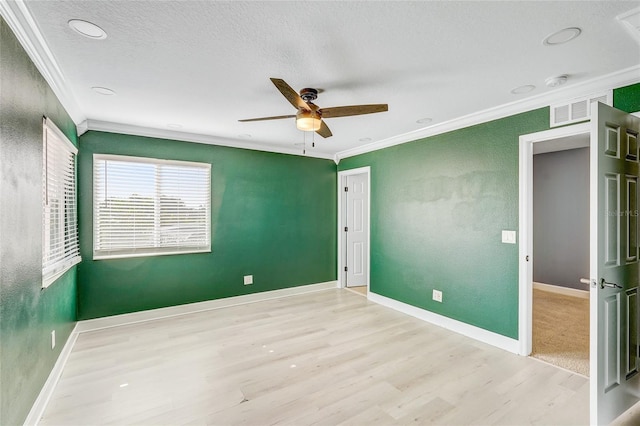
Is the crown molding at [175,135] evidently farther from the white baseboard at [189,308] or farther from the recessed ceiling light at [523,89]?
the recessed ceiling light at [523,89]

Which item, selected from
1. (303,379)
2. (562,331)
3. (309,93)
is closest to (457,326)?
(562,331)

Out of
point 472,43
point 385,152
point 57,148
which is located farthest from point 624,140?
point 57,148

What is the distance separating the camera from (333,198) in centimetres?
→ 574

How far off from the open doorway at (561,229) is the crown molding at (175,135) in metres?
4.23

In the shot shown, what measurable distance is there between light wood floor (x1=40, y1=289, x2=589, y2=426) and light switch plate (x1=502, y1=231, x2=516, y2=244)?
116cm

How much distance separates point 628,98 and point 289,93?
9.02 feet

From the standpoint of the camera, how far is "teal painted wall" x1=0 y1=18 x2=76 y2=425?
1.55 meters

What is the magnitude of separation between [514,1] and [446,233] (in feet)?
8.88

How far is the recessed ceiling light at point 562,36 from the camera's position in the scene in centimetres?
182

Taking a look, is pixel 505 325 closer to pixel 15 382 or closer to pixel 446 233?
pixel 446 233

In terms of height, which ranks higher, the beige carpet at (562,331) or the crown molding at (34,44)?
the crown molding at (34,44)

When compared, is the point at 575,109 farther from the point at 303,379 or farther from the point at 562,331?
the point at 303,379

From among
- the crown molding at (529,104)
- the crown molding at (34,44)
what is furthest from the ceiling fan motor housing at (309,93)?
the crown molding at (529,104)

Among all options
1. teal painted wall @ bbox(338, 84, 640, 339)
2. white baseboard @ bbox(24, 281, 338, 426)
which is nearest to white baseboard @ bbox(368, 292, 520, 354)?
teal painted wall @ bbox(338, 84, 640, 339)
